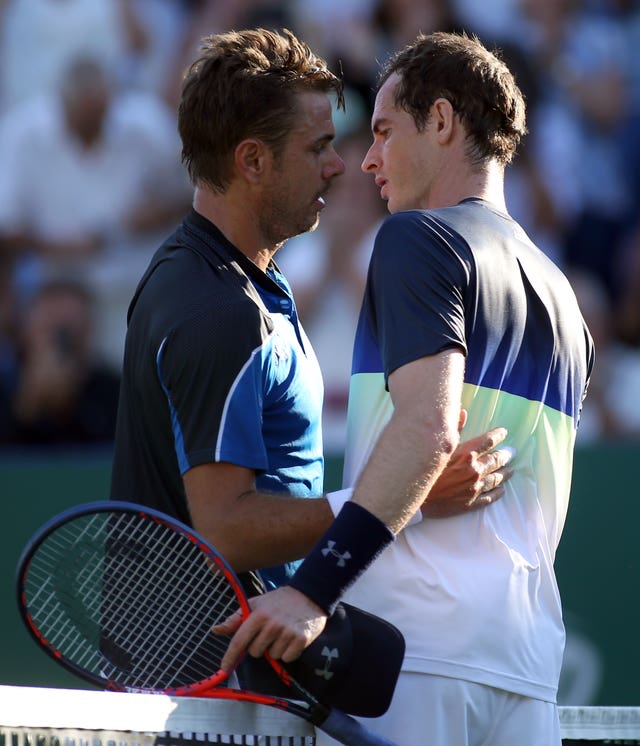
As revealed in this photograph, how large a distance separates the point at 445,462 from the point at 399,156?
0.75m

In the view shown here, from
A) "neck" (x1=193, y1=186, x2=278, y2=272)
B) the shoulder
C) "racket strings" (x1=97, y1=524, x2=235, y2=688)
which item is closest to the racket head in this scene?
"racket strings" (x1=97, y1=524, x2=235, y2=688)

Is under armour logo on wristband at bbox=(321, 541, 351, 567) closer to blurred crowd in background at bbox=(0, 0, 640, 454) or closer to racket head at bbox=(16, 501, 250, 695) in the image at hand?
racket head at bbox=(16, 501, 250, 695)

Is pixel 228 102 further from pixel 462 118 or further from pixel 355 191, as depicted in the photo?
pixel 355 191

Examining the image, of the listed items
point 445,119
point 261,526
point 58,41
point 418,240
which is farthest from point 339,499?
point 58,41

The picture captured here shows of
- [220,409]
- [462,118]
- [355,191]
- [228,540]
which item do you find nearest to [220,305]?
[220,409]

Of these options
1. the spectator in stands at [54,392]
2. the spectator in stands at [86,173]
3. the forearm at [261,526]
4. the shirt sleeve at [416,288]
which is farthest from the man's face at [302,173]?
the spectator in stands at [86,173]

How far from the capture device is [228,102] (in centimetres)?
281

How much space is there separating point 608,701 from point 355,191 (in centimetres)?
255

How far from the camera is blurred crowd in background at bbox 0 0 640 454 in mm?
6008

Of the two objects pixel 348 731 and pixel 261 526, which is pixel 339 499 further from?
pixel 348 731

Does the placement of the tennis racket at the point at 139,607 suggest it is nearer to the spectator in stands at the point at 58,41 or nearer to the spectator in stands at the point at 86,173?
the spectator in stands at the point at 86,173

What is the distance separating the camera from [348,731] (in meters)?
2.19

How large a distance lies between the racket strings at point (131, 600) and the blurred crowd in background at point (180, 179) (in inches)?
142

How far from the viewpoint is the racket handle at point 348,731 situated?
218 centimetres
